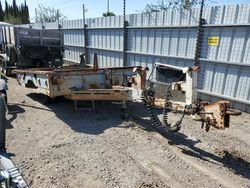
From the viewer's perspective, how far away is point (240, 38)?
680 centimetres

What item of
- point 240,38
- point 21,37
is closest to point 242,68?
point 240,38

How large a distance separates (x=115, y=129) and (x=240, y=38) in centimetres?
421

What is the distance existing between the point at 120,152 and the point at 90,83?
8.36 feet

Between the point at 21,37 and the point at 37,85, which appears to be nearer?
the point at 37,85

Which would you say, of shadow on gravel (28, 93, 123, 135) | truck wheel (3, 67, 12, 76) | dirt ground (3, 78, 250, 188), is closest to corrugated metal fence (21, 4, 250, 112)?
dirt ground (3, 78, 250, 188)

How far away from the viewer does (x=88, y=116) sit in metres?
6.33

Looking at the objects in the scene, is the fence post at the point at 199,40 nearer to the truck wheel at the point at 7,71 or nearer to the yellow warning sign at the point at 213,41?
the yellow warning sign at the point at 213,41

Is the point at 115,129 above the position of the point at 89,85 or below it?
below

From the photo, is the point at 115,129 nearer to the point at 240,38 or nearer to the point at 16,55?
the point at 240,38

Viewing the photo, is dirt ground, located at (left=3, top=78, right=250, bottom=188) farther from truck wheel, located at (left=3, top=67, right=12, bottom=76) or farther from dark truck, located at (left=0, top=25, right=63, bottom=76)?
truck wheel, located at (left=3, top=67, right=12, bottom=76)

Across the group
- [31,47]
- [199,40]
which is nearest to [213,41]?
Answer: [199,40]

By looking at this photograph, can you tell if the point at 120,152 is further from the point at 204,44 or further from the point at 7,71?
the point at 7,71

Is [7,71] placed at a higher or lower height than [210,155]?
higher

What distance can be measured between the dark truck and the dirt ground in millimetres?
3628
